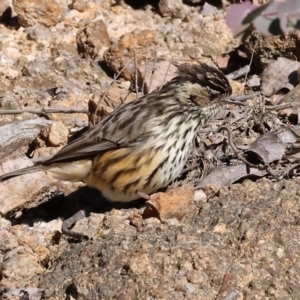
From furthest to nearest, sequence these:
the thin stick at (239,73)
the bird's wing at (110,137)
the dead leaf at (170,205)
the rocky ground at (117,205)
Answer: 1. the thin stick at (239,73)
2. the bird's wing at (110,137)
3. the dead leaf at (170,205)
4. the rocky ground at (117,205)

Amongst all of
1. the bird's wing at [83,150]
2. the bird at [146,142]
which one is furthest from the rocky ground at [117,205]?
the bird's wing at [83,150]

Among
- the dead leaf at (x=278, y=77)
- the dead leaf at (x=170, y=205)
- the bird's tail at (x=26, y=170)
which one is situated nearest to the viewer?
the dead leaf at (x=170, y=205)

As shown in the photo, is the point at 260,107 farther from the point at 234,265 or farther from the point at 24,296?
the point at 24,296

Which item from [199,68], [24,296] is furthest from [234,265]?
[199,68]

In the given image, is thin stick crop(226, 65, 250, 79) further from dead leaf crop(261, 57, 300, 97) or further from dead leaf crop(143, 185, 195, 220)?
dead leaf crop(143, 185, 195, 220)

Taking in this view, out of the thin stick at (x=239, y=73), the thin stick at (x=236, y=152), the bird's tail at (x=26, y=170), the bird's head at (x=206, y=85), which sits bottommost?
the thin stick at (x=239, y=73)

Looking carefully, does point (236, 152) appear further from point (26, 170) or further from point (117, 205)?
point (26, 170)

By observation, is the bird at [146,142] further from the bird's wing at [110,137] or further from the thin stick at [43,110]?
the thin stick at [43,110]

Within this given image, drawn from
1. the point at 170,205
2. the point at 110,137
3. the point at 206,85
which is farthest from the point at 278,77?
the point at 170,205
